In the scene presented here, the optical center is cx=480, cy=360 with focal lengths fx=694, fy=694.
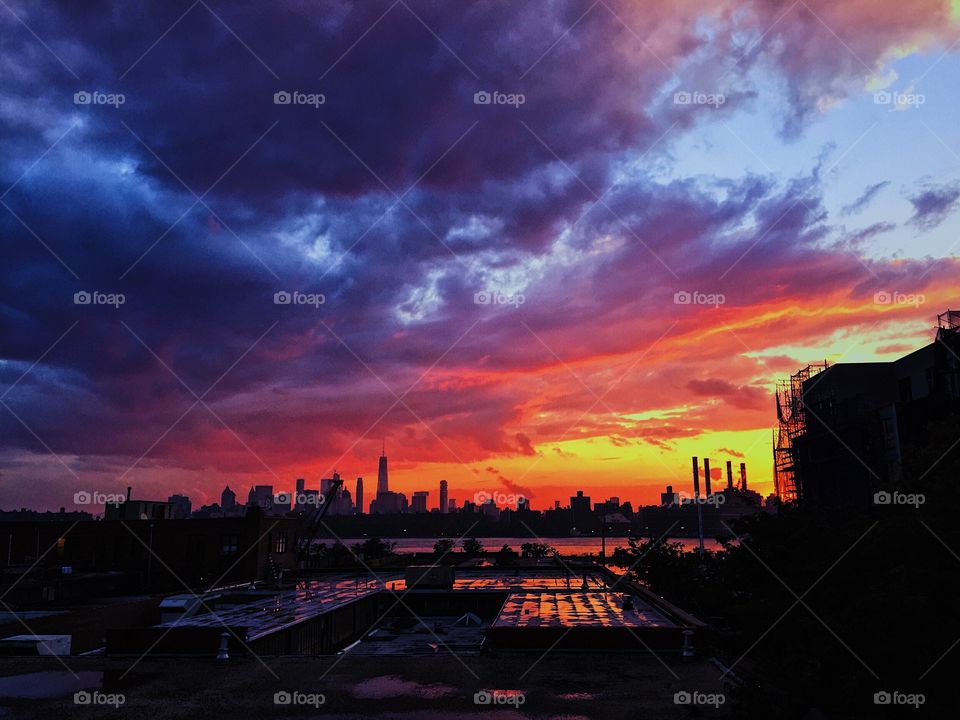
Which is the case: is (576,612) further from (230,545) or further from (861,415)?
(861,415)

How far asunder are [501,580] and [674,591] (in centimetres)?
1560

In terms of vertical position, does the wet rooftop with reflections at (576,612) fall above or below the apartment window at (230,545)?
below

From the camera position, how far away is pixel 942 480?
13180 mm

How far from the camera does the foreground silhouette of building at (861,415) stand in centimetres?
6681

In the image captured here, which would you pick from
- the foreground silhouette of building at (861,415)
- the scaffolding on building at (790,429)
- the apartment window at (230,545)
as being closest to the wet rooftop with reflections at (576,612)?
the foreground silhouette of building at (861,415)

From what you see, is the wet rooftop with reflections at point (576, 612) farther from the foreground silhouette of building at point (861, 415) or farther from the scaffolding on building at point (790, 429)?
the scaffolding on building at point (790, 429)

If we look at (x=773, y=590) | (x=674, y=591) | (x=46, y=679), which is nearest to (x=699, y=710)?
(x=773, y=590)

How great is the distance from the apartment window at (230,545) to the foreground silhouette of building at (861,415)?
2136 inches

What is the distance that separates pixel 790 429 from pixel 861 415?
911 inches

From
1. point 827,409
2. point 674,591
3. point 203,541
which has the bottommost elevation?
point 674,591

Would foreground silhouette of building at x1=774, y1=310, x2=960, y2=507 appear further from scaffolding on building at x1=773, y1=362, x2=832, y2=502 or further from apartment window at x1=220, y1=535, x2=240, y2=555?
apartment window at x1=220, y1=535, x2=240, y2=555

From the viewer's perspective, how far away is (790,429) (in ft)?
348

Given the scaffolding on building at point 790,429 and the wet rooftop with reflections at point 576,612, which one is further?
the scaffolding on building at point 790,429

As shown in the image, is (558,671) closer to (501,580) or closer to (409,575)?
(409,575)
